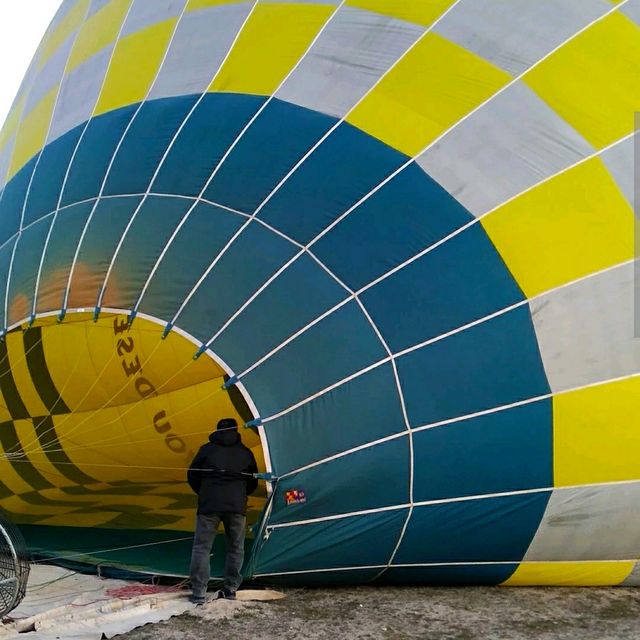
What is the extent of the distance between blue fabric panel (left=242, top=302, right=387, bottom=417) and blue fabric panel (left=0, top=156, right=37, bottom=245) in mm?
2125

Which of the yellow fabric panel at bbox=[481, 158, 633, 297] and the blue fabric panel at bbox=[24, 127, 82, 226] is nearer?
the yellow fabric panel at bbox=[481, 158, 633, 297]

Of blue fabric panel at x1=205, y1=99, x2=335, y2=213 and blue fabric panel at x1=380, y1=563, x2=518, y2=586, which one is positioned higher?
blue fabric panel at x1=205, y1=99, x2=335, y2=213

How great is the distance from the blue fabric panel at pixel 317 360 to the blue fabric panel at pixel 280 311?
65 mm

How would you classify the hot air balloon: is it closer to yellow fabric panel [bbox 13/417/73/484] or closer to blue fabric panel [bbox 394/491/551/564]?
blue fabric panel [bbox 394/491/551/564]

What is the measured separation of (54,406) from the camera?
6156 millimetres

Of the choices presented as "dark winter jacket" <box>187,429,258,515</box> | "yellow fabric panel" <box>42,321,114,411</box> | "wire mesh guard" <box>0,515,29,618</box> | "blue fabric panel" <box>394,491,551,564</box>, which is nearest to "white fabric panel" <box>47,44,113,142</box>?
"yellow fabric panel" <box>42,321,114,411</box>

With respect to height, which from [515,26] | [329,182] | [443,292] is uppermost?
[515,26]

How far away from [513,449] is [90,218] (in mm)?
2576

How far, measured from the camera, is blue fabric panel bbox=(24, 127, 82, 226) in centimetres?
493

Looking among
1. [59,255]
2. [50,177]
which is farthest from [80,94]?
[59,255]

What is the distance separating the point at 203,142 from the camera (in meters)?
4.39

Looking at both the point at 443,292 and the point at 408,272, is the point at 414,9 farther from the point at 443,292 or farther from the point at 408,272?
the point at 443,292

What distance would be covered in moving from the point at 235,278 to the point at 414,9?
1672 mm

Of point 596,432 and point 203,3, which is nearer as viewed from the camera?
point 596,432
